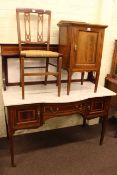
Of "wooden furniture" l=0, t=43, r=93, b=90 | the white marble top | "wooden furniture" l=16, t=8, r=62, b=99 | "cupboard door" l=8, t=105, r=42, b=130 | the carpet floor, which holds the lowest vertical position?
the carpet floor

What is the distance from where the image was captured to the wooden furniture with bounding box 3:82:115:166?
1.76 metres

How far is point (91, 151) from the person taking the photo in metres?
2.21

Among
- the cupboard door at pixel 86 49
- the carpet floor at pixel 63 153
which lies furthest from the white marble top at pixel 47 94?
the carpet floor at pixel 63 153

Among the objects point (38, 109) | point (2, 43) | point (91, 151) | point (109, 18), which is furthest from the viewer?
point (109, 18)

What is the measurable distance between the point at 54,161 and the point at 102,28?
1.52 metres

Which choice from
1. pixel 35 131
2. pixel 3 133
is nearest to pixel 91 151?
pixel 35 131

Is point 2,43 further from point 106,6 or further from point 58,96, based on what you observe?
point 106,6

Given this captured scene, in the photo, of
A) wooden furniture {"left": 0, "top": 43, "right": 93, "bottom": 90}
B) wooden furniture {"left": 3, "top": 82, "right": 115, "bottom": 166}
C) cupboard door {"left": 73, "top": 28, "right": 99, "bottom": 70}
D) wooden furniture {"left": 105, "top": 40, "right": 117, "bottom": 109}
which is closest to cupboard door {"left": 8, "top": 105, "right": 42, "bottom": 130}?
wooden furniture {"left": 3, "top": 82, "right": 115, "bottom": 166}

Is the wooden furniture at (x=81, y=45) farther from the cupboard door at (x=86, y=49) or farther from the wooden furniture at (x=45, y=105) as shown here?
the wooden furniture at (x=45, y=105)

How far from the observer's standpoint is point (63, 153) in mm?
2156

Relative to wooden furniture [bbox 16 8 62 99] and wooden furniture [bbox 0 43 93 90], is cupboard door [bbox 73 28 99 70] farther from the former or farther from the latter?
wooden furniture [bbox 0 43 93 90]

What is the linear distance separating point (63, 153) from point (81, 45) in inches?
49.0

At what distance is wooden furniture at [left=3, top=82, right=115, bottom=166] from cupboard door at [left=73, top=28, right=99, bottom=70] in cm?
33

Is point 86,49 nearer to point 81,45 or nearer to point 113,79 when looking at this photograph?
point 81,45
